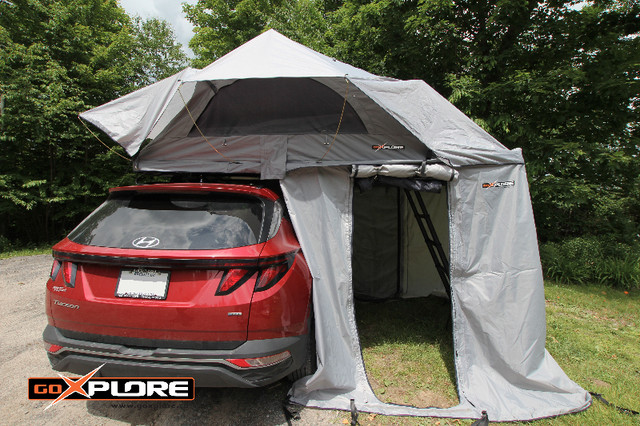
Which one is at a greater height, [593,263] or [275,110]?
[275,110]

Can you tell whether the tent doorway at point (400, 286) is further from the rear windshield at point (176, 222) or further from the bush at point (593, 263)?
the bush at point (593, 263)

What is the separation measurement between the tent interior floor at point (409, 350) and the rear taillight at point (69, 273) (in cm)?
234

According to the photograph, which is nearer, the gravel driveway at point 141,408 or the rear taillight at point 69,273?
the rear taillight at point 69,273

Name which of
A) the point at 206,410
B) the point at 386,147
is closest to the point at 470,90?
the point at 386,147

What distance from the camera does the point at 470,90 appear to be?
6809 mm

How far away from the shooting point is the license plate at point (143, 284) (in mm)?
2068

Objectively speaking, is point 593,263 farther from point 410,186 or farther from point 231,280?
point 231,280

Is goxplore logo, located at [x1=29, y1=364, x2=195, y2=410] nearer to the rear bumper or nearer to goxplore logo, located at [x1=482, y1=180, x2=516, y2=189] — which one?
the rear bumper

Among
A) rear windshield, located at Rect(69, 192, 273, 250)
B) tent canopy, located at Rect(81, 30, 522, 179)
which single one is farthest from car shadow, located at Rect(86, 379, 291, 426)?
tent canopy, located at Rect(81, 30, 522, 179)

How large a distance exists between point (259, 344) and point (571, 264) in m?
6.84

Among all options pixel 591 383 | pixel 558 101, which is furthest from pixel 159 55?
pixel 591 383

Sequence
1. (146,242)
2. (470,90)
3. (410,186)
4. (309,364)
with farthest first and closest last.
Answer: (470,90) < (410,186) < (309,364) < (146,242)

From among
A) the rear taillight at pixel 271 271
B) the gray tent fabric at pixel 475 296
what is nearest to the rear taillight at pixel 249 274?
the rear taillight at pixel 271 271

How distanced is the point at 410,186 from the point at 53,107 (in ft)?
30.1
